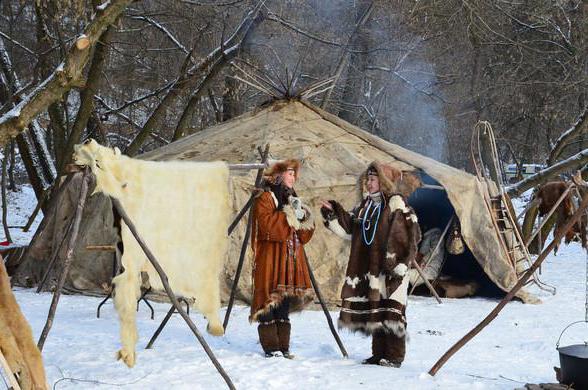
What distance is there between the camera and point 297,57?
12641mm

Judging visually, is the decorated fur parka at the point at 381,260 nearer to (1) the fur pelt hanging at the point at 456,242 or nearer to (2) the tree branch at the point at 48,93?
(2) the tree branch at the point at 48,93

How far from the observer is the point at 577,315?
25.7 ft

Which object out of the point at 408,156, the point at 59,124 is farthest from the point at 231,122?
the point at 59,124

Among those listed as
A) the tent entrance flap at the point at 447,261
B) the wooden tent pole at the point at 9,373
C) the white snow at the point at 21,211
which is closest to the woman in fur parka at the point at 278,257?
the wooden tent pole at the point at 9,373

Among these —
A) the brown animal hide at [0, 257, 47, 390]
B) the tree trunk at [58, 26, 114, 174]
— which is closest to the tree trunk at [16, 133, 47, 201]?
the tree trunk at [58, 26, 114, 174]

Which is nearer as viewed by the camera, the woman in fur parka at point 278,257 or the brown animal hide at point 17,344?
the brown animal hide at point 17,344

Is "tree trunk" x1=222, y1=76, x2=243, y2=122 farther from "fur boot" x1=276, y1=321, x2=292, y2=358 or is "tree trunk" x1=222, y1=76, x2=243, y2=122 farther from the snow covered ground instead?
"fur boot" x1=276, y1=321, x2=292, y2=358

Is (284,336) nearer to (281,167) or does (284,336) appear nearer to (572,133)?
(281,167)

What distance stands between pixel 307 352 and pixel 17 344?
2881 millimetres

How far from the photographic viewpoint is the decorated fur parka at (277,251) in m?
5.61

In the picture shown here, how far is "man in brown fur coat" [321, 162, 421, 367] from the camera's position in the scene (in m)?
5.34

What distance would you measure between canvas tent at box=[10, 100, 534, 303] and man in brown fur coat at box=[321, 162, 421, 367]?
2.68 meters

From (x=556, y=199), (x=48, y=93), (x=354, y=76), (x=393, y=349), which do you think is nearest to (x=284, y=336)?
(x=393, y=349)

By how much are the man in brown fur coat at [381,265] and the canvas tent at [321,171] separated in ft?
8.79
